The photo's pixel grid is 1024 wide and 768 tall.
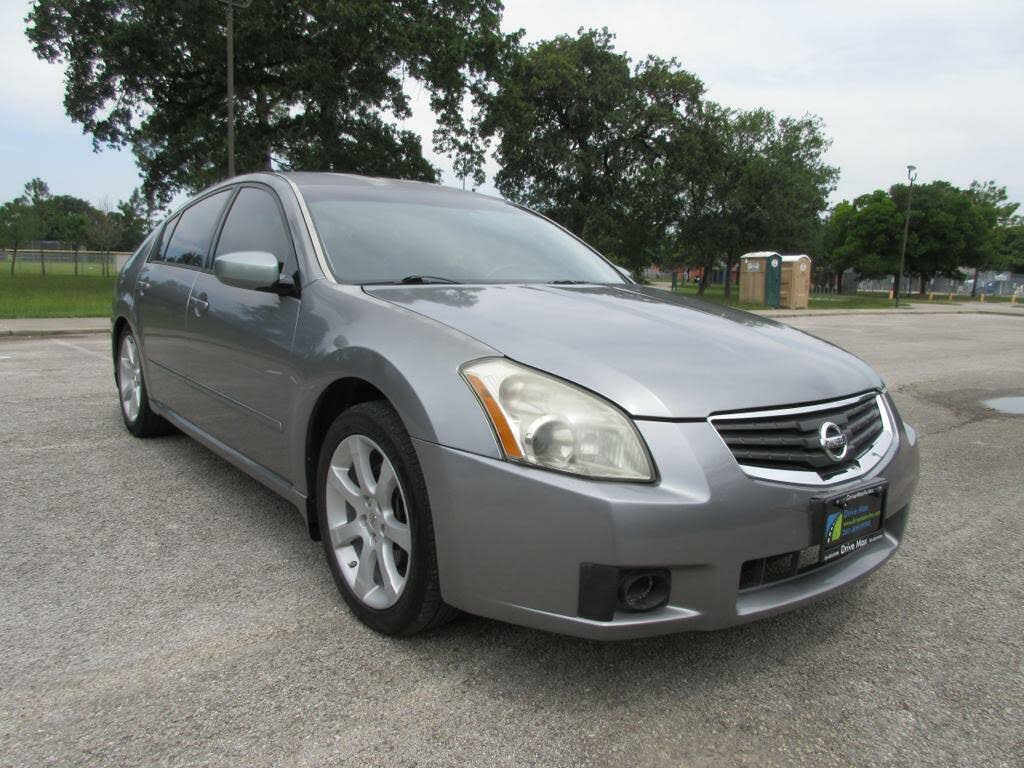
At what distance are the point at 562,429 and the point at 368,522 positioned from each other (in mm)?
797

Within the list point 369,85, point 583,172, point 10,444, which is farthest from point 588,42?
point 10,444

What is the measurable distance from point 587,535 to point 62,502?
2.81 m

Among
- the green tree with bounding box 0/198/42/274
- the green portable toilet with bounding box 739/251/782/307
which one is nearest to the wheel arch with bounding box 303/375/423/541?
the green portable toilet with bounding box 739/251/782/307

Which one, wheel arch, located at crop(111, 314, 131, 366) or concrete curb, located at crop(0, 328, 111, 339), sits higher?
wheel arch, located at crop(111, 314, 131, 366)

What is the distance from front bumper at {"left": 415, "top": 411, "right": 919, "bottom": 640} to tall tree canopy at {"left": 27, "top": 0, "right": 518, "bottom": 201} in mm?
22346

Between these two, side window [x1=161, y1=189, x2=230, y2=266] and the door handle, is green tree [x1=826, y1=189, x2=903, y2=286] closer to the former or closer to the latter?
side window [x1=161, y1=189, x2=230, y2=266]

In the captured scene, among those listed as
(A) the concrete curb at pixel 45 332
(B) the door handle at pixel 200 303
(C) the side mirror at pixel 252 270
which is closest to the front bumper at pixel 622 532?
(C) the side mirror at pixel 252 270

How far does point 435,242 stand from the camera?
314 cm

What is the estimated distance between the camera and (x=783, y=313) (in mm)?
23500

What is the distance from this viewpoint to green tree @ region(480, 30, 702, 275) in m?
34.4

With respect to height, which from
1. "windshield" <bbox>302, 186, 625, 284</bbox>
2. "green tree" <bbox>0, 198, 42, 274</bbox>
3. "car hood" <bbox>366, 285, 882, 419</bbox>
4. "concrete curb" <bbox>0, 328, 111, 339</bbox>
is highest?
"green tree" <bbox>0, 198, 42, 274</bbox>

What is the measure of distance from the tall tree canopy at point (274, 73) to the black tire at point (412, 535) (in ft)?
71.8

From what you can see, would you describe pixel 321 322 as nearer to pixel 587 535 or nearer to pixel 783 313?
pixel 587 535

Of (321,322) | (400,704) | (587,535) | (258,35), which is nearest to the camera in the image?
(587,535)
